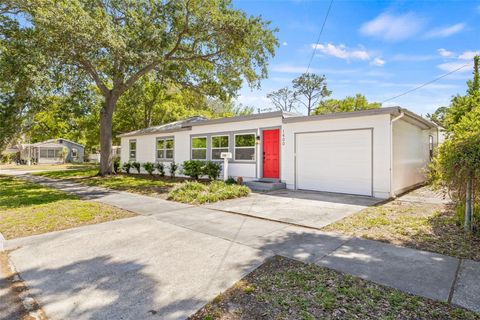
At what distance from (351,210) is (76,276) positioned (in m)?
5.92

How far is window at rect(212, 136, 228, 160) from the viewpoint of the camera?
1305 cm

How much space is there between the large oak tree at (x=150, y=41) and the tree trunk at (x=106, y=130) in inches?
2.2

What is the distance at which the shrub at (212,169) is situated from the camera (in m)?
12.7

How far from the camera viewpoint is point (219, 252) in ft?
12.9

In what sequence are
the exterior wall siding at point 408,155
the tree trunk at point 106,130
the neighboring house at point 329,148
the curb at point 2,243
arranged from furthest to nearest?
the tree trunk at point 106,130, the exterior wall siding at point 408,155, the neighboring house at point 329,148, the curb at point 2,243

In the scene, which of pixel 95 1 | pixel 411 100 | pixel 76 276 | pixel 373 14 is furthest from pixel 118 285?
pixel 411 100

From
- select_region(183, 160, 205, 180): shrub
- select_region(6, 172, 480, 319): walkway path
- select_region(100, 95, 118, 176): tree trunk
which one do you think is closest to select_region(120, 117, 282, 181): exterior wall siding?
select_region(183, 160, 205, 180): shrub

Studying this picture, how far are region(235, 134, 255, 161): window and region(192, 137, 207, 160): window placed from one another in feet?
7.38

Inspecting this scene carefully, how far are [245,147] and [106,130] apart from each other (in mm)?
9259

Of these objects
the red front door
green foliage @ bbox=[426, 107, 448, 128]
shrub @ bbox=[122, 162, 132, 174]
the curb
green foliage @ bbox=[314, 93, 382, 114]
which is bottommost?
the curb

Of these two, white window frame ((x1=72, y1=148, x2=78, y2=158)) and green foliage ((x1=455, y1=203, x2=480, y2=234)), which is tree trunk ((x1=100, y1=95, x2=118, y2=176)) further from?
white window frame ((x1=72, y1=148, x2=78, y2=158))

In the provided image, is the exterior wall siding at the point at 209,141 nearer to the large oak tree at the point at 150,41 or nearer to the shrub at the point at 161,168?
the shrub at the point at 161,168

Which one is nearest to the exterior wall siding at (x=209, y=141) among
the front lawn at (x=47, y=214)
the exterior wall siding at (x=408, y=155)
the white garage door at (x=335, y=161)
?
the white garage door at (x=335, y=161)

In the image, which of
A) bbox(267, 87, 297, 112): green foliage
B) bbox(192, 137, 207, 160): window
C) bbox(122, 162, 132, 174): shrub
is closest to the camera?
bbox(192, 137, 207, 160): window
